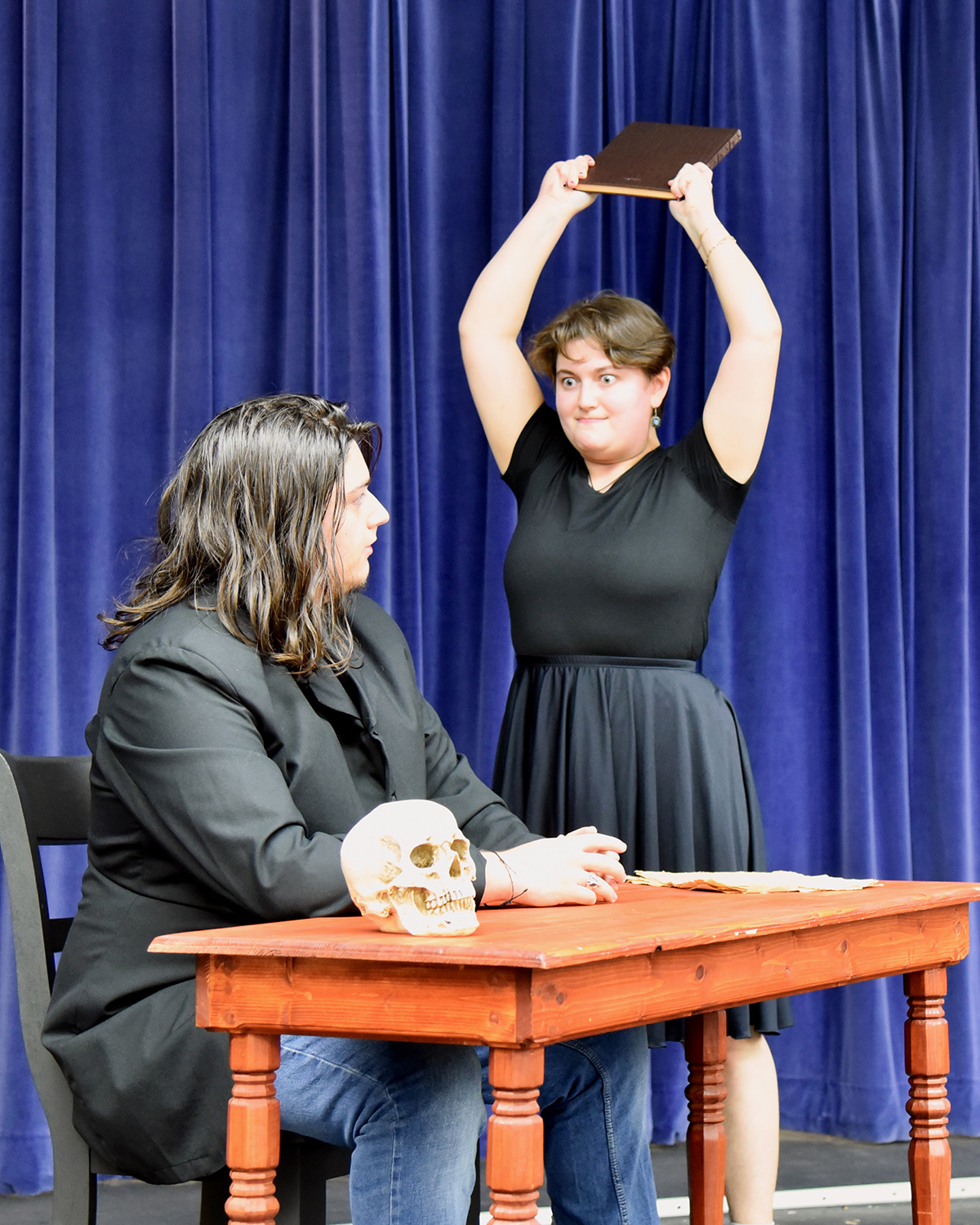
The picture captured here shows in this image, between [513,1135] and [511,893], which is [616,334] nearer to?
[511,893]

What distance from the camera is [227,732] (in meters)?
1.45

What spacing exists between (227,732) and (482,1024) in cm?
45

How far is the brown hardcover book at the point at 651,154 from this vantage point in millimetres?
2531

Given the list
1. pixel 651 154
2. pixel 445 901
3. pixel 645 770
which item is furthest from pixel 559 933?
pixel 651 154

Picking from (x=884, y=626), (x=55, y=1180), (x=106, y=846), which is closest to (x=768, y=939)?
(x=106, y=846)

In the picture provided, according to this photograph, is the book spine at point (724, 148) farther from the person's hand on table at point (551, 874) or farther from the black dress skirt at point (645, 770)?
the person's hand on table at point (551, 874)

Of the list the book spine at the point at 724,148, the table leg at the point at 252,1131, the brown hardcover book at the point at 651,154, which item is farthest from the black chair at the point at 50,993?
the book spine at the point at 724,148

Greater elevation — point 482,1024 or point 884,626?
point 884,626

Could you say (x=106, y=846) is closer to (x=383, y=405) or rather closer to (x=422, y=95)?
(x=383, y=405)

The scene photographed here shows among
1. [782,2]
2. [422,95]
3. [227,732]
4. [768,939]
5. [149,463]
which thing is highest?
[782,2]

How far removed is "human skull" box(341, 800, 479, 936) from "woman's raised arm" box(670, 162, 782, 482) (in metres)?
1.20

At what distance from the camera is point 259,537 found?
5.38ft

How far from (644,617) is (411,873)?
3.64 ft

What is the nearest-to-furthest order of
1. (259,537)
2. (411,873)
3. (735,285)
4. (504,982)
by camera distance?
(504,982) < (411,873) < (259,537) < (735,285)
